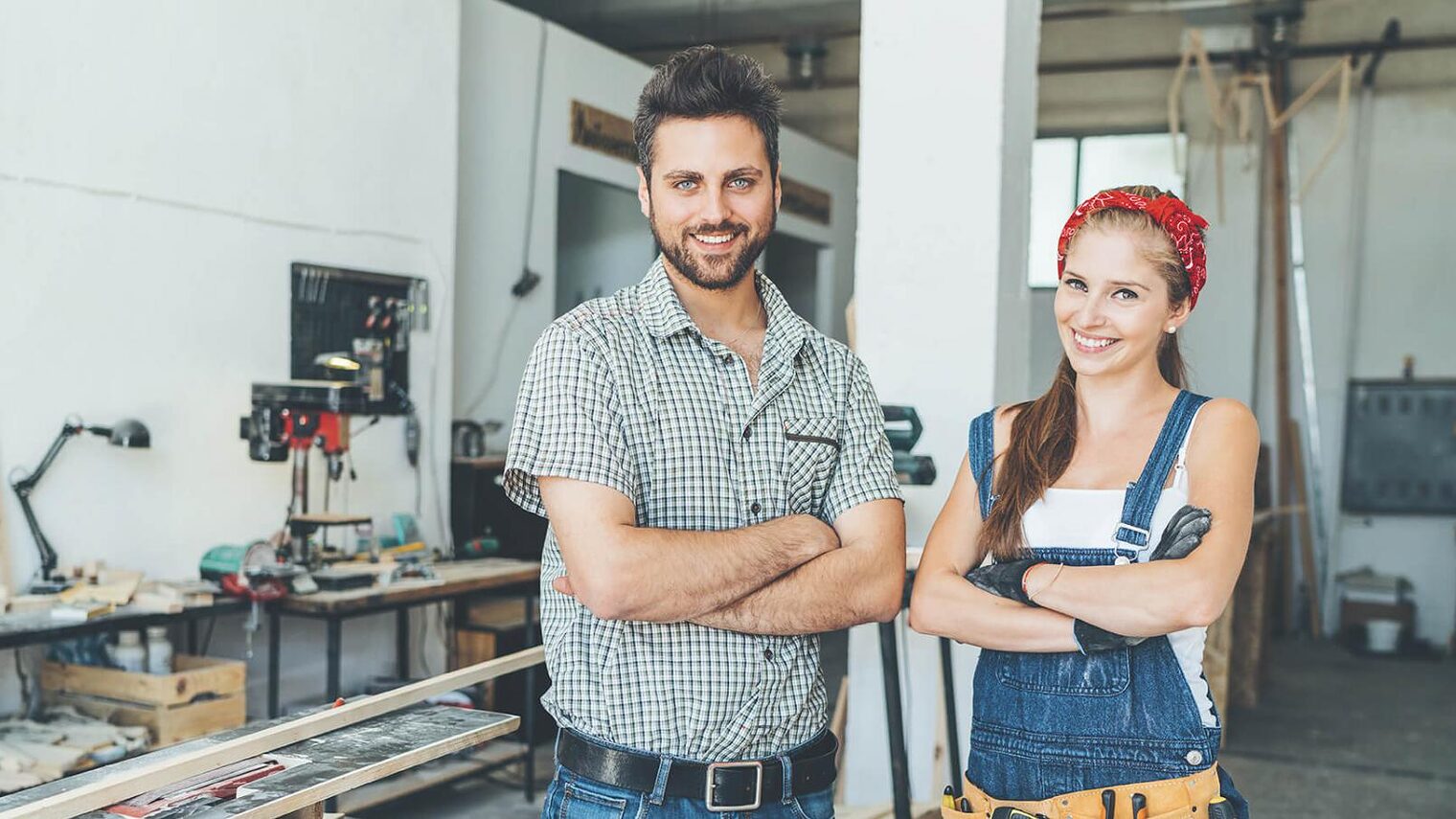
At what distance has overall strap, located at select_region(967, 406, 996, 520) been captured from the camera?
6.33 ft

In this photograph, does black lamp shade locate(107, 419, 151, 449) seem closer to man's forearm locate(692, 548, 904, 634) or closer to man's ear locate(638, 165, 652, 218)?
man's ear locate(638, 165, 652, 218)

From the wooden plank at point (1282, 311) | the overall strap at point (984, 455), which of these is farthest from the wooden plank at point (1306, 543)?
the overall strap at point (984, 455)

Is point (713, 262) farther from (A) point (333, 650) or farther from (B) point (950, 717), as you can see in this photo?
(A) point (333, 650)

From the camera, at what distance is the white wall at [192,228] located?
149 inches

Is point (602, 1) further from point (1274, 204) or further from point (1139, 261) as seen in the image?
point (1139, 261)

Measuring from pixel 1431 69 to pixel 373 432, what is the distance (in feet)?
26.5

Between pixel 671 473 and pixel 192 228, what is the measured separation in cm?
319

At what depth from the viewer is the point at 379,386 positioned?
4949 mm

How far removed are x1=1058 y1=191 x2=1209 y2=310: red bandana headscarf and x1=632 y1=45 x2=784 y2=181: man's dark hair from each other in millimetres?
468

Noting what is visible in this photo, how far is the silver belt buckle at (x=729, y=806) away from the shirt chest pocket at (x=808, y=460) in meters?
0.34

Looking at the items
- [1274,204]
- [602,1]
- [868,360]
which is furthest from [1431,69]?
[868,360]

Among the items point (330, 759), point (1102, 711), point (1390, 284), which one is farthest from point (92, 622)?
point (1390, 284)

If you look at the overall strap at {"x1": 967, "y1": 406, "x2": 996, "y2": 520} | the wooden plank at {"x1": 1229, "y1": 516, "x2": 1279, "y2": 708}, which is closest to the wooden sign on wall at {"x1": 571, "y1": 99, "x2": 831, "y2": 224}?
the wooden plank at {"x1": 1229, "y1": 516, "x2": 1279, "y2": 708}

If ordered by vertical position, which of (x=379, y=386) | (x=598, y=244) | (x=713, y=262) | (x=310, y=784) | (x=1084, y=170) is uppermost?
(x=1084, y=170)
